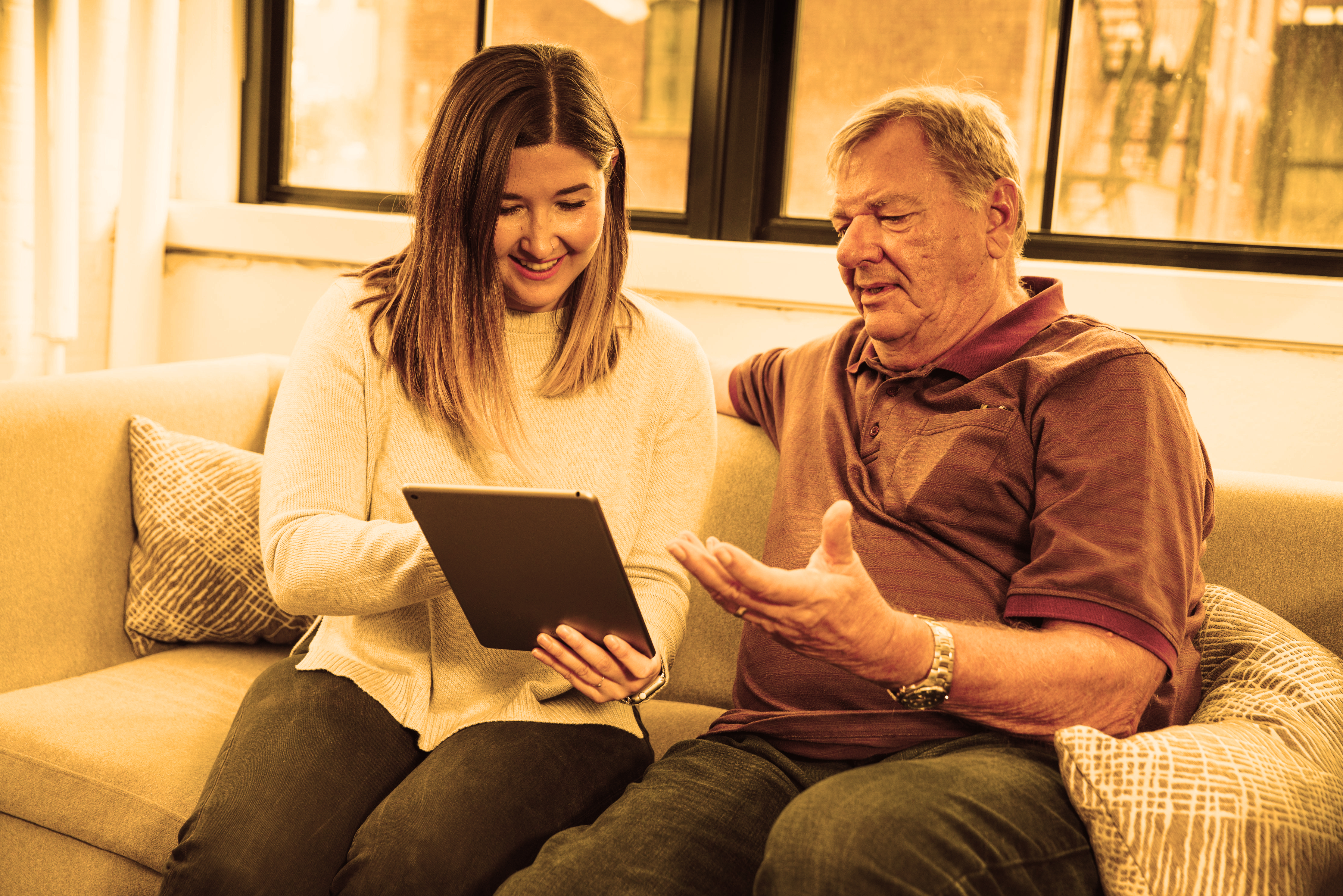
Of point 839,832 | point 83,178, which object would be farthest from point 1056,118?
point 83,178

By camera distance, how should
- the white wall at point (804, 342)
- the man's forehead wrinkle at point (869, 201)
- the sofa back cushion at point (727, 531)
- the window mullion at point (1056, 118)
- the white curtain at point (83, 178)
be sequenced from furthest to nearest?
the white curtain at point (83, 178)
the window mullion at point (1056, 118)
the white wall at point (804, 342)
the sofa back cushion at point (727, 531)
the man's forehead wrinkle at point (869, 201)

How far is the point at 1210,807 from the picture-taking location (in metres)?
1.00

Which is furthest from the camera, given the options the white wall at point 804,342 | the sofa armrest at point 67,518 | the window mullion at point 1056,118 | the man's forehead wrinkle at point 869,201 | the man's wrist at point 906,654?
the window mullion at point 1056,118

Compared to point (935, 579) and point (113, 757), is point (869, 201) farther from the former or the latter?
point (113, 757)

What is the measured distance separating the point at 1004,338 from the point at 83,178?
2.05 metres

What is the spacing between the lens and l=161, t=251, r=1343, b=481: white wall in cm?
183

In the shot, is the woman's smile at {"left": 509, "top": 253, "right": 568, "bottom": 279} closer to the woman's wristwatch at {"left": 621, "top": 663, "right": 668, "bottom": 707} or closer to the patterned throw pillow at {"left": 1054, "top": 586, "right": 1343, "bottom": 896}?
the woman's wristwatch at {"left": 621, "top": 663, "right": 668, "bottom": 707}

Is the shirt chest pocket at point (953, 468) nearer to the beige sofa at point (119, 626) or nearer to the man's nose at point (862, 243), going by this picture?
the man's nose at point (862, 243)

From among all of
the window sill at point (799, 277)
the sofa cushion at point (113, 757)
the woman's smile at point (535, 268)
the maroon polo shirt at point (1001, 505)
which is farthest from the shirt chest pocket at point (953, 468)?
the sofa cushion at point (113, 757)

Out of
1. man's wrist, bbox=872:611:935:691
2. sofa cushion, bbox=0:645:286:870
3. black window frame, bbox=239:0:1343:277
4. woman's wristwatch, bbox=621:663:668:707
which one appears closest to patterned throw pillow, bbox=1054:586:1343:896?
man's wrist, bbox=872:611:935:691

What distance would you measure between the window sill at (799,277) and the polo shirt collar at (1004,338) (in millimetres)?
572

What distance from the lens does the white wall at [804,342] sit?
1825mm

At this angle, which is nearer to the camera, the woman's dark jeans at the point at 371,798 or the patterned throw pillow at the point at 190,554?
the woman's dark jeans at the point at 371,798

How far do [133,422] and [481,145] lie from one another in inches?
34.2
